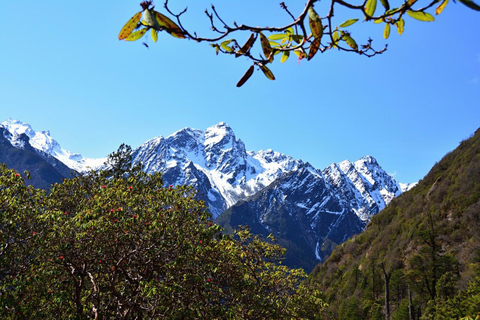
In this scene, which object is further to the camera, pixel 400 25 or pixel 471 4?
pixel 400 25

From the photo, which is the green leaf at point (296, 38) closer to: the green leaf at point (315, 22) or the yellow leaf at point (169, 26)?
the green leaf at point (315, 22)

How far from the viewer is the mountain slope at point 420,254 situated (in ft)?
107

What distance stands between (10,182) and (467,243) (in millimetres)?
48908

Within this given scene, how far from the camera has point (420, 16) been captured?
1270mm

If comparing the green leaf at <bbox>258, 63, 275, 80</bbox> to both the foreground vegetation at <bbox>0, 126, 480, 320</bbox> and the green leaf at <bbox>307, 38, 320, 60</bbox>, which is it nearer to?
the green leaf at <bbox>307, 38, 320, 60</bbox>

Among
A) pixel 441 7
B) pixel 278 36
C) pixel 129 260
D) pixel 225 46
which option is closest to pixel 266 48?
pixel 278 36

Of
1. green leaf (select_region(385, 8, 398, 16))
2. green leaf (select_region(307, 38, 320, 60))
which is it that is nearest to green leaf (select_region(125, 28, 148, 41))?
green leaf (select_region(307, 38, 320, 60))

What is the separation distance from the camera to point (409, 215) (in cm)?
6147

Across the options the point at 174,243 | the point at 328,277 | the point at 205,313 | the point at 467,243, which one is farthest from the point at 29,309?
the point at 328,277

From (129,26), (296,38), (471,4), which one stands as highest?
(296,38)

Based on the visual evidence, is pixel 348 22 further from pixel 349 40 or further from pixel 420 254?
pixel 420 254

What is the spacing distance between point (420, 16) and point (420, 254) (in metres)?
42.1

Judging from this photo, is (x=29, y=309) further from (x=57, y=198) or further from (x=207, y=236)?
(x=207, y=236)

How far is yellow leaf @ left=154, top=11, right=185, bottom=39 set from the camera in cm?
122
